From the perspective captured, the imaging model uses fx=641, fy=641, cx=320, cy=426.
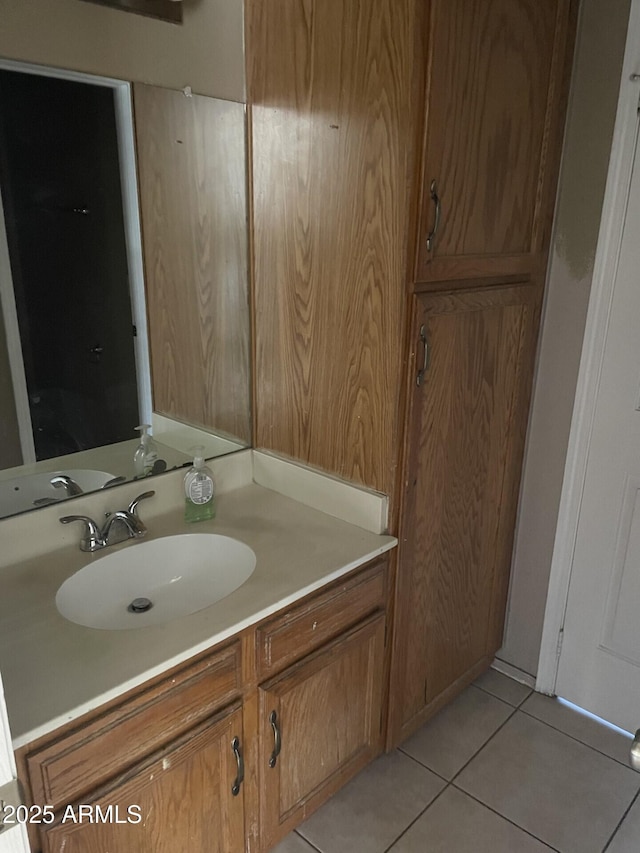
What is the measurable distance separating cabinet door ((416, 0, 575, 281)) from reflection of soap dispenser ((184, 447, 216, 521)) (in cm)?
74

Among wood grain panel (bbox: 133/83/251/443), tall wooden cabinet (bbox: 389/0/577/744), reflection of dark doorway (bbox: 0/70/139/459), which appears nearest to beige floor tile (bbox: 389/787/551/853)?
tall wooden cabinet (bbox: 389/0/577/744)

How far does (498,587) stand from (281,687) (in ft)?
3.21

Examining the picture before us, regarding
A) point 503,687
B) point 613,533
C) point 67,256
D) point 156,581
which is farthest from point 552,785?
point 67,256

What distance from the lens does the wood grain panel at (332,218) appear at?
1378 millimetres

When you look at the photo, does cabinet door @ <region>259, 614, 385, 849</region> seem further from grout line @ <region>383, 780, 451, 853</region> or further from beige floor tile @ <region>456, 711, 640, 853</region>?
beige floor tile @ <region>456, 711, 640, 853</region>

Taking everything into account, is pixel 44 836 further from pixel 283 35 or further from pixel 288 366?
pixel 283 35

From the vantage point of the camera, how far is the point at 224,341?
1.83m

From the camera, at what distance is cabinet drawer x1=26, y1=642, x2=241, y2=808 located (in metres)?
1.03

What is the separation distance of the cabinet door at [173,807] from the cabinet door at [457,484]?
574 mm

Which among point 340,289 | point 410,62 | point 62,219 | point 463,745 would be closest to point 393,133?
point 410,62

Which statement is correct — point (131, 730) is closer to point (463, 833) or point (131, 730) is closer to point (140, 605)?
point (140, 605)

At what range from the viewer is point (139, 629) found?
1228mm

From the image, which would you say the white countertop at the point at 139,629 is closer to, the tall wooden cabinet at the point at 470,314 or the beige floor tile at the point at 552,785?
the tall wooden cabinet at the point at 470,314

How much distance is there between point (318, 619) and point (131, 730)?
49 cm
